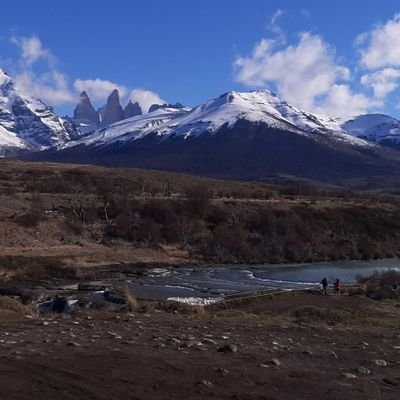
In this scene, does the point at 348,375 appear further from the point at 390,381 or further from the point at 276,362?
the point at 276,362

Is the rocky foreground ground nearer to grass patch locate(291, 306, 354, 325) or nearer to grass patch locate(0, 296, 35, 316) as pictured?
grass patch locate(0, 296, 35, 316)

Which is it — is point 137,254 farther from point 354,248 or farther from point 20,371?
point 20,371

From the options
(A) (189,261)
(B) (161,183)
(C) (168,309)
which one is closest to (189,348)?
(C) (168,309)

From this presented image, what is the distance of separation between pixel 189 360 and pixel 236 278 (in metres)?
48.1

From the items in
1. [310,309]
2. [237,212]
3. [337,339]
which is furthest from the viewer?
[237,212]

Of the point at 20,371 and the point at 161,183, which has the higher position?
the point at 161,183

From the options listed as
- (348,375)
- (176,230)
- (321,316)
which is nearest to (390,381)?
(348,375)

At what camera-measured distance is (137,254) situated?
7294 centimetres

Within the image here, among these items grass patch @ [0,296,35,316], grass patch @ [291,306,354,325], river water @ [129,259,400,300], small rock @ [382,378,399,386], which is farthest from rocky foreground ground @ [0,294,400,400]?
river water @ [129,259,400,300]

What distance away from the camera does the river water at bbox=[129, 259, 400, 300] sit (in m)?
49.8

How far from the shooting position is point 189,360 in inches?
492

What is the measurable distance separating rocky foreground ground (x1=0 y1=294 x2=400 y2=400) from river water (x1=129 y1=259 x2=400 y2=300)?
90.1 ft

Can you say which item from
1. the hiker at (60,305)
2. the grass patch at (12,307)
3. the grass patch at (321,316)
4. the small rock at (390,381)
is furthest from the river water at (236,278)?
the small rock at (390,381)

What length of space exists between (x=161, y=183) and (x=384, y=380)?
123605 millimetres
